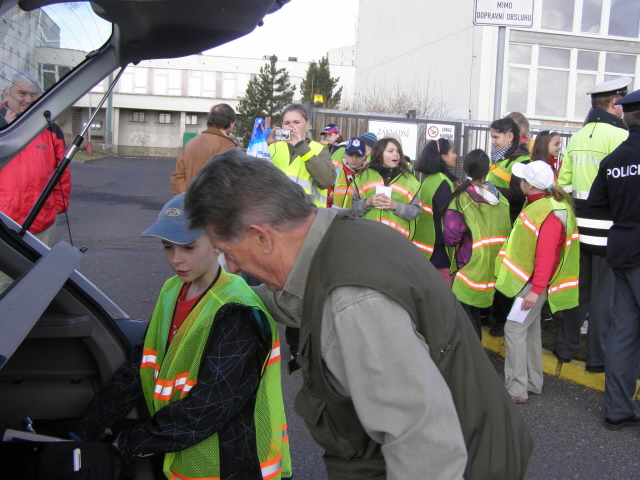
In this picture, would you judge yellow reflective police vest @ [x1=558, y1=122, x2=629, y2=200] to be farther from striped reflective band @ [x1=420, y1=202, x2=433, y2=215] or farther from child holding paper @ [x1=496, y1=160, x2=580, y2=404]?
striped reflective band @ [x1=420, y1=202, x2=433, y2=215]

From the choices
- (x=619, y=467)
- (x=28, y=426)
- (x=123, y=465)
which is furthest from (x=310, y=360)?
(x=619, y=467)

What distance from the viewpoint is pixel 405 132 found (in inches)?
368

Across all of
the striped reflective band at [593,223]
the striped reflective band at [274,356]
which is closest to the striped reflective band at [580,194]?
the striped reflective band at [593,223]

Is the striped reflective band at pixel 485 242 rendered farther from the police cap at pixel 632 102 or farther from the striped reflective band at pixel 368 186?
the police cap at pixel 632 102

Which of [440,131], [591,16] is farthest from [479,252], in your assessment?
[591,16]

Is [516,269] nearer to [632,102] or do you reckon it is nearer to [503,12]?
[632,102]

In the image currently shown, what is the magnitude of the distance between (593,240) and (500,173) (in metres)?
1.63

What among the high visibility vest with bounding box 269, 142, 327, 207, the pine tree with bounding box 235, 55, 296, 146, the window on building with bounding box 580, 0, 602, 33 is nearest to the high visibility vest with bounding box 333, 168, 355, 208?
the high visibility vest with bounding box 269, 142, 327, 207

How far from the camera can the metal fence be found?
9.38m

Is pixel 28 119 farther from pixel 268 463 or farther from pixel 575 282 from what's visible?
pixel 575 282

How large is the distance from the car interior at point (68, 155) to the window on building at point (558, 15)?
2540 centimetres

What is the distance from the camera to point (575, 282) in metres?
4.81

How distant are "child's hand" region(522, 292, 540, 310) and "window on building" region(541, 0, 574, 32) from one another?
23119 millimetres

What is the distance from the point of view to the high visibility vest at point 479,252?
5238 millimetres
